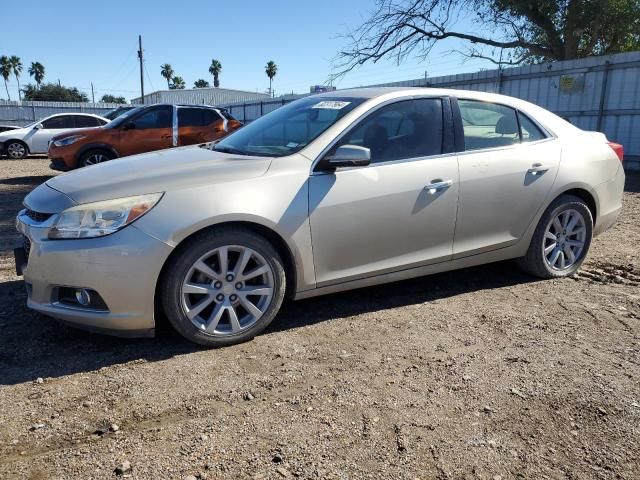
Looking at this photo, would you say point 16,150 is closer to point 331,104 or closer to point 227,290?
point 331,104

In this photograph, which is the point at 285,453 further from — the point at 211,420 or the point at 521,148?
the point at 521,148

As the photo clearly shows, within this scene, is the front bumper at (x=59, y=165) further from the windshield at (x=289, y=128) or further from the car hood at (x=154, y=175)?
the car hood at (x=154, y=175)

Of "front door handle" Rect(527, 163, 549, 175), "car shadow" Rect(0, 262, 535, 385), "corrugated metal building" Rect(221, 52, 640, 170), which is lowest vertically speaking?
"car shadow" Rect(0, 262, 535, 385)

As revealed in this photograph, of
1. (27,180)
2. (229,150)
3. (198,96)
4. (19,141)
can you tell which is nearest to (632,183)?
(229,150)

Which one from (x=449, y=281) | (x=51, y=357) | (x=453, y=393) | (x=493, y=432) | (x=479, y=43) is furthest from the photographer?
(x=479, y=43)

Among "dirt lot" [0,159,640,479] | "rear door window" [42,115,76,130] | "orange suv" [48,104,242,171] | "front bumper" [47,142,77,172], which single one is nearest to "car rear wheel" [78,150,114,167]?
"orange suv" [48,104,242,171]

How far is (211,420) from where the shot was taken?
8.73 ft

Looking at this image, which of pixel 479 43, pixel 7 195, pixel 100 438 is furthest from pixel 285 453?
pixel 479 43

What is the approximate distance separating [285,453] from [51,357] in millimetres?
1751

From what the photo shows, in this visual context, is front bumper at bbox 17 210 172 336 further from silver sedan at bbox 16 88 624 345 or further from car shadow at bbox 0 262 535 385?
car shadow at bbox 0 262 535 385

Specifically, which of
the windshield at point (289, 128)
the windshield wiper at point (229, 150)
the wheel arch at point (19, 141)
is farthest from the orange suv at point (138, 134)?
the wheel arch at point (19, 141)

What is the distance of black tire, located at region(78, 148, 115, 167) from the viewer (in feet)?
36.5

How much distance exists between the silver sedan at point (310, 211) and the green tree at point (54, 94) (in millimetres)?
75961

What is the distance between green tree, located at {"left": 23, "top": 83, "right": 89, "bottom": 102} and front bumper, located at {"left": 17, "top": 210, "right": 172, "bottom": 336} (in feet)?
250
